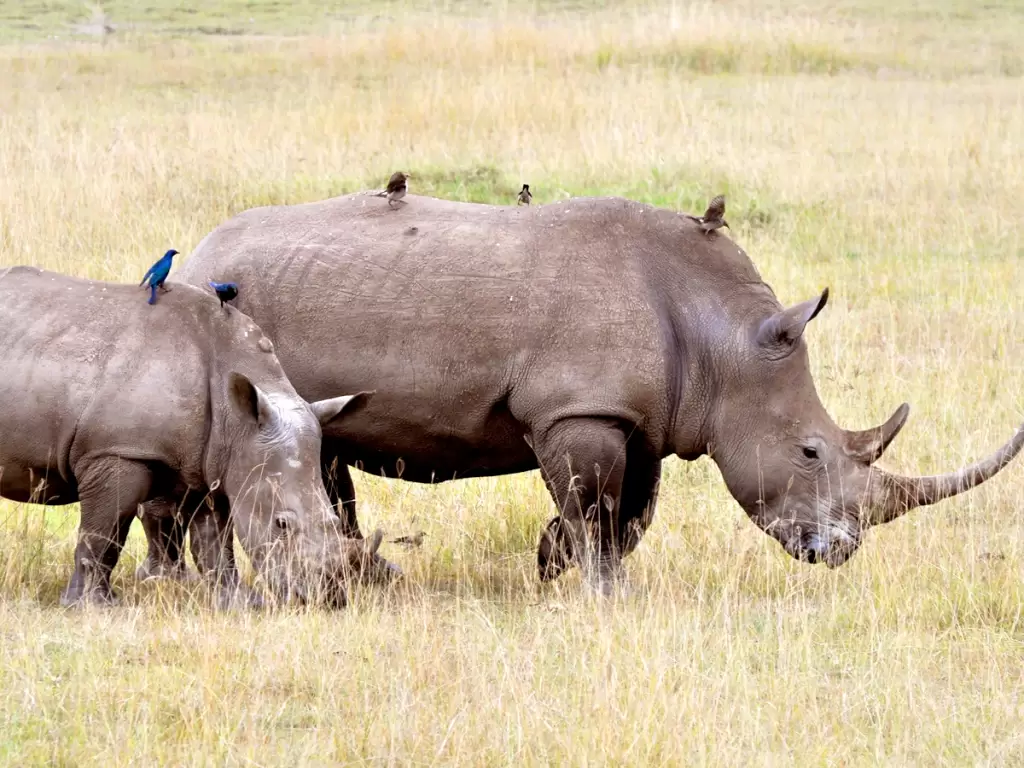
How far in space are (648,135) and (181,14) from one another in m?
16.6

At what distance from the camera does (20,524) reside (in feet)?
23.7

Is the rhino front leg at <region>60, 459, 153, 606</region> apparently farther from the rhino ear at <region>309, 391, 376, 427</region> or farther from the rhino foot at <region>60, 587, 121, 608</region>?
the rhino ear at <region>309, 391, 376, 427</region>

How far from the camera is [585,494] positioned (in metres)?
6.52

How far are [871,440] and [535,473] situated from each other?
2131 mm

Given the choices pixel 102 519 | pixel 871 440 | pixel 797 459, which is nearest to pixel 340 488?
pixel 102 519

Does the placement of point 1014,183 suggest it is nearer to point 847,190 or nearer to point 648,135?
point 847,190

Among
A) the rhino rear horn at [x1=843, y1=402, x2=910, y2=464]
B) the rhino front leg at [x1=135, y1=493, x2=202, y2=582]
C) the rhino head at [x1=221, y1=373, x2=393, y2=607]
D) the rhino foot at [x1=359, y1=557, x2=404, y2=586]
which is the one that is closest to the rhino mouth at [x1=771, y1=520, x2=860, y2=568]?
the rhino rear horn at [x1=843, y1=402, x2=910, y2=464]

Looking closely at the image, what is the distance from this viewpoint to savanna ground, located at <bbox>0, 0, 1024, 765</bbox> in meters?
4.99

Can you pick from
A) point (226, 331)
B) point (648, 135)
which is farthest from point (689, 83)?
point (226, 331)

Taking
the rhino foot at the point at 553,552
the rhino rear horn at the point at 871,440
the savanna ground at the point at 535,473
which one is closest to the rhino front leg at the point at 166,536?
the savanna ground at the point at 535,473

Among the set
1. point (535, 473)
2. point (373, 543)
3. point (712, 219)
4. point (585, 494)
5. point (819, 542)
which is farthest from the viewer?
point (535, 473)

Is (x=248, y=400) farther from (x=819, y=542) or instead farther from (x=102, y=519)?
(x=819, y=542)

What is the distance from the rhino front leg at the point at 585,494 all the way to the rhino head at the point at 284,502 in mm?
795

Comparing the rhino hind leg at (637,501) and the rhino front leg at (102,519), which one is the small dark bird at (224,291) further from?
the rhino hind leg at (637,501)
